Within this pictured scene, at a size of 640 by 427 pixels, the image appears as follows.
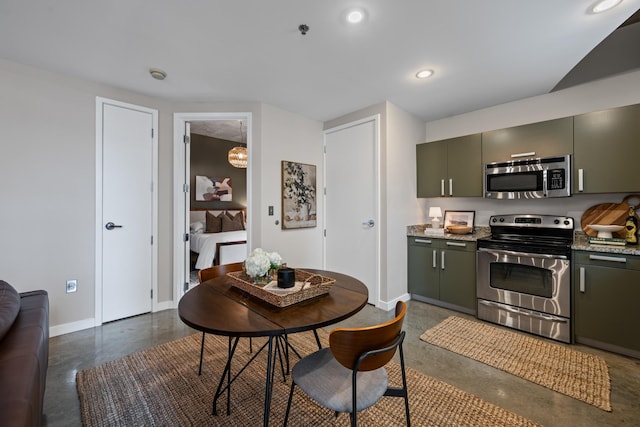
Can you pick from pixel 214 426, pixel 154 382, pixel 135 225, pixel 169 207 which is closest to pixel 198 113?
pixel 169 207

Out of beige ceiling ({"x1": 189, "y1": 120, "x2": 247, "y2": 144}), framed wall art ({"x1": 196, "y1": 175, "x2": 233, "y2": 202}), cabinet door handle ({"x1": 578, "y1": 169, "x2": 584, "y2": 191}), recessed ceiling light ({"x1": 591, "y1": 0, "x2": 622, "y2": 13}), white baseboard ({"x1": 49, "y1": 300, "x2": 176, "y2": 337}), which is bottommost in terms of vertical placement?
white baseboard ({"x1": 49, "y1": 300, "x2": 176, "y2": 337})

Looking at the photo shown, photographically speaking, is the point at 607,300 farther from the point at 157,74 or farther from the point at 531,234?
the point at 157,74

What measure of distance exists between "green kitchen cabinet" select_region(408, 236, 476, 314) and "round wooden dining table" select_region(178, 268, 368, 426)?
204 centimetres

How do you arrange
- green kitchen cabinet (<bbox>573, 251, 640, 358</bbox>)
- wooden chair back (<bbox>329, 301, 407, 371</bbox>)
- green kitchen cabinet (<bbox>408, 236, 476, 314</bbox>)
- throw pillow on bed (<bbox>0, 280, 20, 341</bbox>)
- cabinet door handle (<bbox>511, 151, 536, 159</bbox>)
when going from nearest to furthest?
1. wooden chair back (<bbox>329, 301, 407, 371</bbox>)
2. throw pillow on bed (<bbox>0, 280, 20, 341</bbox>)
3. green kitchen cabinet (<bbox>573, 251, 640, 358</bbox>)
4. cabinet door handle (<bbox>511, 151, 536, 159</bbox>)
5. green kitchen cabinet (<bbox>408, 236, 476, 314</bbox>)

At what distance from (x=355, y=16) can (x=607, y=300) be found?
3.00 metres

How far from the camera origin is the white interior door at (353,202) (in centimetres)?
341

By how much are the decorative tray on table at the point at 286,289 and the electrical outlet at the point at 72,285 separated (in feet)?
6.77

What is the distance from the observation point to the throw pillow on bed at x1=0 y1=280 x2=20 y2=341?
122cm

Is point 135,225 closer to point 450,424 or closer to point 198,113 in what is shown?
point 198,113

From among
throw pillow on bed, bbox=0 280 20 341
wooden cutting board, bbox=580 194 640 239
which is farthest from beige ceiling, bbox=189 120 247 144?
wooden cutting board, bbox=580 194 640 239

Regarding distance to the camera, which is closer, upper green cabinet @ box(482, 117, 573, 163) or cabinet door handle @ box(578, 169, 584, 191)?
cabinet door handle @ box(578, 169, 584, 191)

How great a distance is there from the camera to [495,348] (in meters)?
2.38

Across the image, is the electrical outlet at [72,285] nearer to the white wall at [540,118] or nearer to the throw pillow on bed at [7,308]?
the throw pillow on bed at [7,308]

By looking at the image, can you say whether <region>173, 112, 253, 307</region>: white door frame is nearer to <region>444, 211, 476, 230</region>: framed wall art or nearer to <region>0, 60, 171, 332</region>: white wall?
<region>0, 60, 171, 332</region>: white wall
